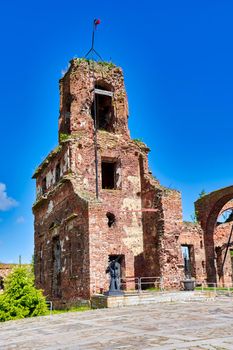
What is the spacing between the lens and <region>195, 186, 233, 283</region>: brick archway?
91.6 ft

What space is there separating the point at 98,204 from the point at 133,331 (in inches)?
390

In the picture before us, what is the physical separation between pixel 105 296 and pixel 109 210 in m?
6.34

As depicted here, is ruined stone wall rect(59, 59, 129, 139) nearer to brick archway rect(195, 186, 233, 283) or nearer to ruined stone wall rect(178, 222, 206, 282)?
ruined stone wall rect(178, 222, 206, 282)

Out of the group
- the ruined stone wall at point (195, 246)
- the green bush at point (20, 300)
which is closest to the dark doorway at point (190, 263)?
the ruined stone wall at point (195, 246)

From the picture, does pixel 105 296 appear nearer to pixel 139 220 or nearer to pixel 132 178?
pixel 139 220

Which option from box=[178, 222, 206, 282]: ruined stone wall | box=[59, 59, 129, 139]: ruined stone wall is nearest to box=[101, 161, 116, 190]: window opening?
box=[59, 59, 129, 139]: ruined stone wall

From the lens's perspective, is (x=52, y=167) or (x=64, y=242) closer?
(x=64, y=242)

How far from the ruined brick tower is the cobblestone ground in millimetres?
5506

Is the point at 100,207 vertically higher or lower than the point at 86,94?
lower

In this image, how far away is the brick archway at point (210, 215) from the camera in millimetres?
27922

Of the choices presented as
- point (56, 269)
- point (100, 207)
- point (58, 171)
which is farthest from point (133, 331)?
point (58, 171)

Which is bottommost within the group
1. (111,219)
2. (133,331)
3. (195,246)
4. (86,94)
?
(133,331)

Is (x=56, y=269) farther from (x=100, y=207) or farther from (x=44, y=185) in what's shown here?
(x=100, y=207)

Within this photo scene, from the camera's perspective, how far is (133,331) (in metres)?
9.26
